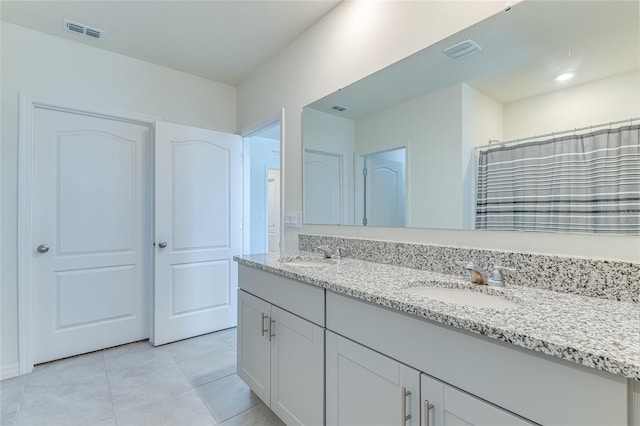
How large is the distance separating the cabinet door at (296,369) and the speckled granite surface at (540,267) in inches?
22.9

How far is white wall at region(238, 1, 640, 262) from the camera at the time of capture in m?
1.17

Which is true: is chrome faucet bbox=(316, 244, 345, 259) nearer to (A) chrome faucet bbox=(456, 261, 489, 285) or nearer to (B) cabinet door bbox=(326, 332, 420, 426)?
(B) cabinet door bbox=(326, 332, 420, 426)

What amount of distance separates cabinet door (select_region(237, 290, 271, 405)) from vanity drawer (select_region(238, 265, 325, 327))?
61 mm

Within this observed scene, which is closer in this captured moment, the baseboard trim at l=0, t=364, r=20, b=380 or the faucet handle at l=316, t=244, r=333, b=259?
the faucet handle at l=316, t=244, r=333, b=259

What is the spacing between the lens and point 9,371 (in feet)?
6.98

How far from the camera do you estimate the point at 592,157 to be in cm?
105

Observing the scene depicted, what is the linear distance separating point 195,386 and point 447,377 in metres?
1.76

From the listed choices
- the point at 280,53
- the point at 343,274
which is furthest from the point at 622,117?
the point at 280,53

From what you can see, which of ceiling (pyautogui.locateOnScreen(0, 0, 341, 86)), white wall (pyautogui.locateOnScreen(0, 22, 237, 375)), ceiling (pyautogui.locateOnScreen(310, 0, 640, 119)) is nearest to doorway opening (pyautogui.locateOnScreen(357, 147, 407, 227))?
ceiling (pyautogui.locateOnScreen(310, 0, 640, 119))

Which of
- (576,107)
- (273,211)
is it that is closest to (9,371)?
Result: (273,211)

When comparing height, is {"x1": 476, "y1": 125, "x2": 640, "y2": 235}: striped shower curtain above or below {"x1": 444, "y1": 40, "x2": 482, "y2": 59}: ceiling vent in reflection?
below

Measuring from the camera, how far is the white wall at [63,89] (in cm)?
215

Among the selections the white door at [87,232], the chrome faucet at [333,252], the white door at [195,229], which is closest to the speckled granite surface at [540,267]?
the chrome faucet at [333,252]

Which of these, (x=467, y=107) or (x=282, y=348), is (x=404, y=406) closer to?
(x=282, y=348)
